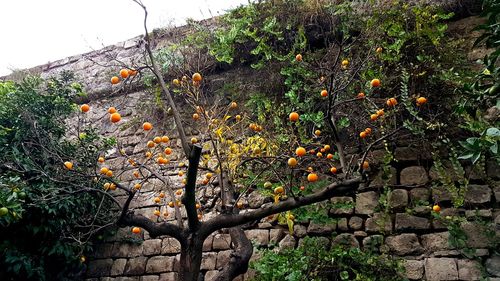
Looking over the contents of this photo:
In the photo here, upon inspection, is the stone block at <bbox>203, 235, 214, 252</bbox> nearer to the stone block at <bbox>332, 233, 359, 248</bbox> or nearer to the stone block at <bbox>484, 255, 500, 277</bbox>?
the stone block at <bbox>332, 233, 359, 248</bbox>

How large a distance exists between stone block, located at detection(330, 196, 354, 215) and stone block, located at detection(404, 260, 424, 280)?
1.73 ft

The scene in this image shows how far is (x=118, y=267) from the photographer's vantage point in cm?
356

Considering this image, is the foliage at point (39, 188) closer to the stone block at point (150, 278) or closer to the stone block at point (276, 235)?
the stone block at point (150, 278)

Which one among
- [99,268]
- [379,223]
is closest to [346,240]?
[379,223]

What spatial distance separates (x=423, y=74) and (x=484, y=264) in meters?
1.42

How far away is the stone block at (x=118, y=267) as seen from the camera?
3532 millimetres

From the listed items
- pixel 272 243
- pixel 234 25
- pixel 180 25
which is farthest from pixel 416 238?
pixel 180 25

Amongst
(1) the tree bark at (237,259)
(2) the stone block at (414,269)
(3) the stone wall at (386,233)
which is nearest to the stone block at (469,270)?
(3) the stone wall at (386,233)

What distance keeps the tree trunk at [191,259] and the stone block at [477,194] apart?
1.83m

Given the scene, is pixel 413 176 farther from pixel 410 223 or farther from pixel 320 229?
pixel 320 229

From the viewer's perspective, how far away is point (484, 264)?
241cm

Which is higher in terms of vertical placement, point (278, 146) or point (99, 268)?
point (278, 146)

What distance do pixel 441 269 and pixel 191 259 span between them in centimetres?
160

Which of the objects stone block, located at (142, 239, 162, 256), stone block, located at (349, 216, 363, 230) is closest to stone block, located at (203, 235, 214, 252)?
stone block, located at (142, 239, 162, 256)
